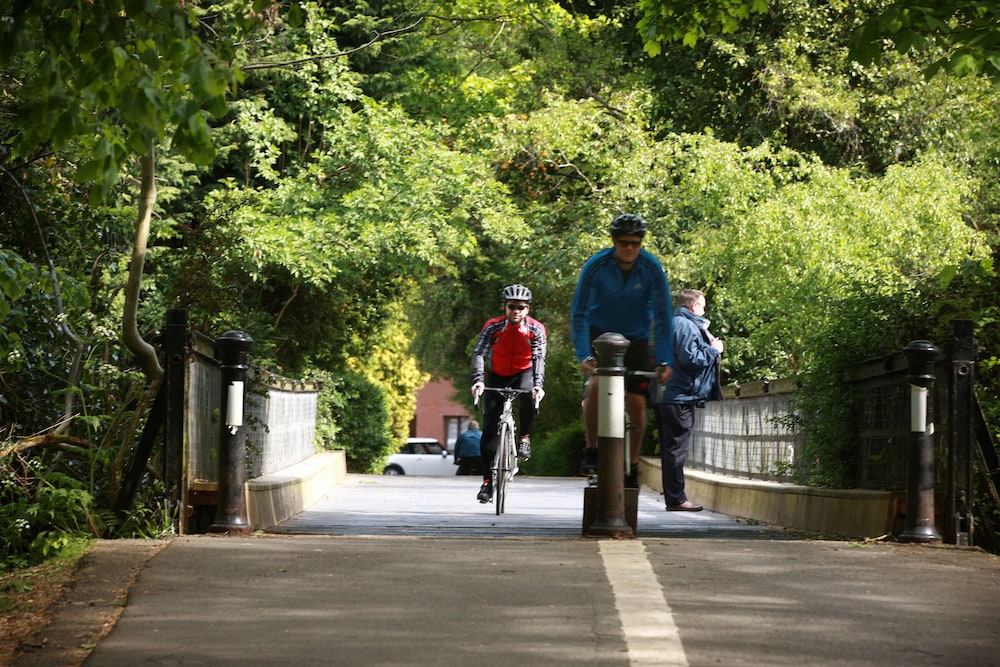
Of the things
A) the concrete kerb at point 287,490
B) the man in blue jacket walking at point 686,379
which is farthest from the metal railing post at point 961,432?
the concrete kerb at point 287,490

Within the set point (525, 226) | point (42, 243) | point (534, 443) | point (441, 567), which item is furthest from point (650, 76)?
point (441, 567)

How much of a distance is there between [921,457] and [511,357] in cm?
475

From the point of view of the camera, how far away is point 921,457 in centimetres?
866

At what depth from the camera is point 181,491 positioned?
8938mm

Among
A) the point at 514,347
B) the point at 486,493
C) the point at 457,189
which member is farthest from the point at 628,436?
the point at 457,189

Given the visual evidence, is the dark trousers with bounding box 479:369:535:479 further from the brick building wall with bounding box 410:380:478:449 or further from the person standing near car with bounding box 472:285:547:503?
the brick building wall with bounding box 410:380:478:449

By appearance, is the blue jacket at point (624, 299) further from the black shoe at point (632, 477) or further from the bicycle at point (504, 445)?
the bicycle at point (504, 445)

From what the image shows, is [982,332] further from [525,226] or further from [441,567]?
[525,226]

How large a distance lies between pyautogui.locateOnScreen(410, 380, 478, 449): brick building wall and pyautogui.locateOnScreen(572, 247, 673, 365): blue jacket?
64.3 metres

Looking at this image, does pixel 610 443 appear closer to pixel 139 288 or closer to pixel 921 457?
pixel 921 457

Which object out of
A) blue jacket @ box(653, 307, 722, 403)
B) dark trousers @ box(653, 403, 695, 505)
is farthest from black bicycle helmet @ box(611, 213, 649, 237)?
dark trousers @ box(653, 403, 695, 505)

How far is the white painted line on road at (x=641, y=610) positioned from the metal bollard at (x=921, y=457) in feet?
5.85

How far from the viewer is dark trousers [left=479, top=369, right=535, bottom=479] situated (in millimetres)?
12773

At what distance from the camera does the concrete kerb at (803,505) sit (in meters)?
9.34
